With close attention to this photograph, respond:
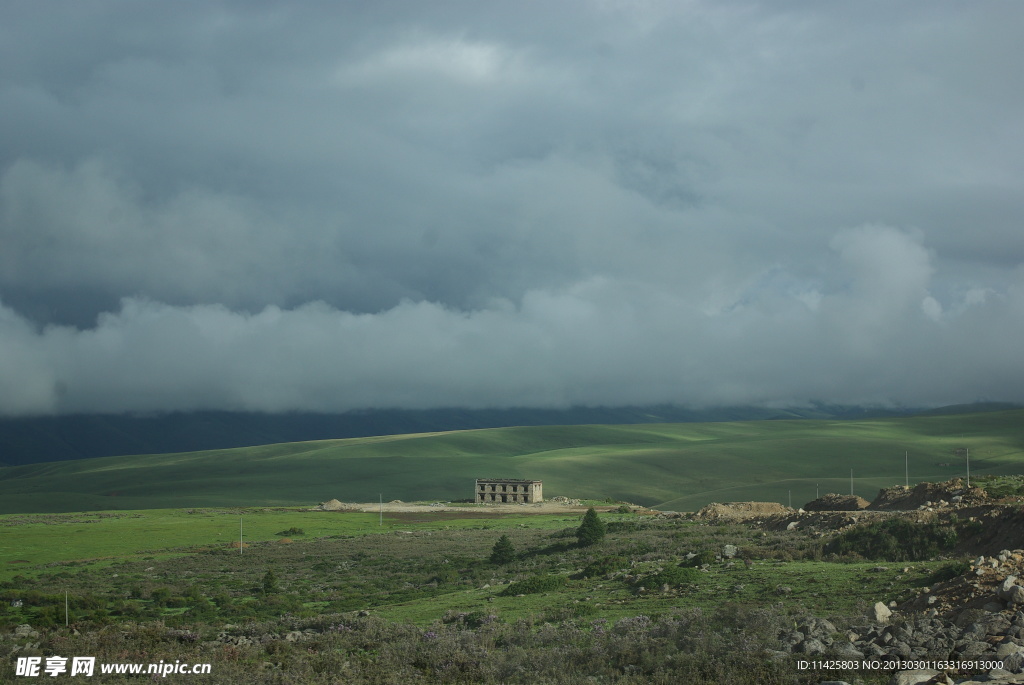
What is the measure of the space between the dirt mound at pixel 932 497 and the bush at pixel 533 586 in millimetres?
24549

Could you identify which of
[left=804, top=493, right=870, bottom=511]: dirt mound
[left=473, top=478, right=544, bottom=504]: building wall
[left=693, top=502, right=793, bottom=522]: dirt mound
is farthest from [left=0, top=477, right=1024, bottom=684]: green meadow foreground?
[left=473, top=478, right=544, bottom=504]: building wall

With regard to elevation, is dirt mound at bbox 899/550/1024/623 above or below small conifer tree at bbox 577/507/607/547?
Answer: above

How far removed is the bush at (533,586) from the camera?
29234mm

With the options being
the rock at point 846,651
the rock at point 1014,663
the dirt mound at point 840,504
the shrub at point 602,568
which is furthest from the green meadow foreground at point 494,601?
the dirt mound at point 840,504

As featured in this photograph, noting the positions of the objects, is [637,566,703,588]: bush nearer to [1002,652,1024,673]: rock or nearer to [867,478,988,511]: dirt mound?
[1002,652,1024,673]: rock

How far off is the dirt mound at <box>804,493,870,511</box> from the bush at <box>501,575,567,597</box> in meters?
34.2

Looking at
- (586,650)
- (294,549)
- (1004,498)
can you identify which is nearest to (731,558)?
(586,650)

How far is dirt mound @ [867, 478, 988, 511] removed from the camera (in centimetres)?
4383

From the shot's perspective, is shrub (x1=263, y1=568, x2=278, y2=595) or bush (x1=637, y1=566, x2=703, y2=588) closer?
bush (x1=637, y1=566, x2=703, y2=588)

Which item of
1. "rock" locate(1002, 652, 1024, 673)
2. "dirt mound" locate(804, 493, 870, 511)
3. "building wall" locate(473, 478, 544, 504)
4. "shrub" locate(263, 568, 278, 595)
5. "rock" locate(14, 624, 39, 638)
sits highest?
"rock" locate(1002, 652, 1024, 673)

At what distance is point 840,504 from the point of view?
59156mm

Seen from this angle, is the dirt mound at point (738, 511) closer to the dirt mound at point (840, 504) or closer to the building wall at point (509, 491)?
the dirt mound at point (840, 504)

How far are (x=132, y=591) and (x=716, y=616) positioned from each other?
85.8ft

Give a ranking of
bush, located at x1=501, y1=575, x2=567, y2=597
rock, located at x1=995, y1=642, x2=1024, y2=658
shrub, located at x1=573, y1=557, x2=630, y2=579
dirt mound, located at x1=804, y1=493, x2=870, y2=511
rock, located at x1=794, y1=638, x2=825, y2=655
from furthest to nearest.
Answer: dirt mound, located at x1=804, y1=493, x2=870, y2=511
shrub, located at x1=573, y1=557, x2=630, y2=579
bush, located at x1=501, y1=575, x2=567, y2=597
rock, located at x1=794, y1=638, x2=825, y2=655
rock, located at x1=995, y1=642, x2=1024, y2=658
